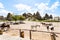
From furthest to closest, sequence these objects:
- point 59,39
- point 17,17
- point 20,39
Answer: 1. point 17,17
2. point 59,39
3. point 20,39

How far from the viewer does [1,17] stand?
6394cm

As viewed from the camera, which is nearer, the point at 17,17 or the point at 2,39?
the point at 2,39

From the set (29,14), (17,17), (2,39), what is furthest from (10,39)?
(29,14)

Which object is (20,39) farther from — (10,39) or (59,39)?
(59,39)

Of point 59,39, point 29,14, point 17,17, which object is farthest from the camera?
point 29,14

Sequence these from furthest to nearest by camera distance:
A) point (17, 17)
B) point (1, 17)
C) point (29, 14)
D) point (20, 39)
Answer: point (29, 14) → point (1, 17) → point (17, 17) → point (20, 39)

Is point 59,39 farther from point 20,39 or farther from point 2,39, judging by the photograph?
point 2,39

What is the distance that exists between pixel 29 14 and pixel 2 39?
62510mm

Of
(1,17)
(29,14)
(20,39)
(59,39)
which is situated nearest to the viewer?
(20,39)

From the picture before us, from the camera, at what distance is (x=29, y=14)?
233 feet

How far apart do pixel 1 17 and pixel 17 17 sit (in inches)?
419

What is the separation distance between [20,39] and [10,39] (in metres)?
0.68

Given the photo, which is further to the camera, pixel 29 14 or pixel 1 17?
pixel 29 14

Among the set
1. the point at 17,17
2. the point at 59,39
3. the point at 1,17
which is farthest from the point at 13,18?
the point at 59,39
